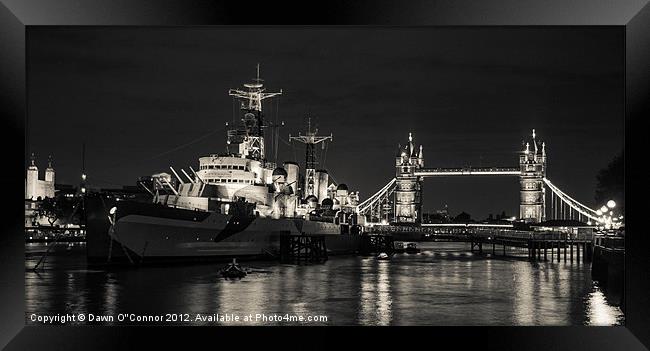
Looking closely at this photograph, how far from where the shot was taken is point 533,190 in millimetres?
81375

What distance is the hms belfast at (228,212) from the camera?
28.0 m

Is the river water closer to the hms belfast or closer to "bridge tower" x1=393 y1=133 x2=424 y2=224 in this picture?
the hms belfast

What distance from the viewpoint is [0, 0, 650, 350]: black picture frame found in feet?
34.7

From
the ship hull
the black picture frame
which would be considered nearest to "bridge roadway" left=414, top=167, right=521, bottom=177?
the ship hull

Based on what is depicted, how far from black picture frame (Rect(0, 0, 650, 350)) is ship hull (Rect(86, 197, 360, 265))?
16717mm

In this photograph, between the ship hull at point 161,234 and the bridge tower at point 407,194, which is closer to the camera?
the ship hull at point 161,234
